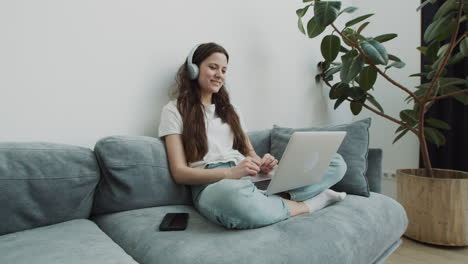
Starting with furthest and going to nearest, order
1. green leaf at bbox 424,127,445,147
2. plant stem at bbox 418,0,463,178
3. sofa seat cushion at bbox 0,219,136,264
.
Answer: green leaf at bbox 424,127,445,147 < plant stem at bbox 418,0,463,178 < sofa seat cushion at bbox 0,219,136,264

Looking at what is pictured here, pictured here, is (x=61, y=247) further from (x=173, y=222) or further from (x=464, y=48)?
(x=464, y=48)

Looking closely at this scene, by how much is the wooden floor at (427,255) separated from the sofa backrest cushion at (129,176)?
1295 millimetres

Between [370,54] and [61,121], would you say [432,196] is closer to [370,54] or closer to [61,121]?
[370,54]

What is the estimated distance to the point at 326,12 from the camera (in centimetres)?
152

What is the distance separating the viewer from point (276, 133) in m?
1.72

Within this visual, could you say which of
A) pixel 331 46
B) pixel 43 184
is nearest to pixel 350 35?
pixel 331 46

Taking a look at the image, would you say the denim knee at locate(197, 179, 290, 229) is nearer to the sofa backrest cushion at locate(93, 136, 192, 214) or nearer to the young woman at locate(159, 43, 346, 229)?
the young woman at locate(159, 43, 346, 229)

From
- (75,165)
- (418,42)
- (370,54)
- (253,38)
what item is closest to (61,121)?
(75,165)

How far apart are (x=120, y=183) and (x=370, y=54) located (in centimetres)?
137

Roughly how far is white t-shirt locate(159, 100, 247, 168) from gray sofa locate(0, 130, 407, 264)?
10cm

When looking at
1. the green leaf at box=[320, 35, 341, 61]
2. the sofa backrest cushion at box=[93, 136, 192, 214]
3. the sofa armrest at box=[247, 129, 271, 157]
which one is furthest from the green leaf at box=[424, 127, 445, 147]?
the sofa backrest cushion at box=[93, 136, 192, 214]

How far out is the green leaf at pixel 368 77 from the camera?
66.8 inches

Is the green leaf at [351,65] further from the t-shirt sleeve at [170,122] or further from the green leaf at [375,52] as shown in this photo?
the t-shirt sleeve at [170,122]

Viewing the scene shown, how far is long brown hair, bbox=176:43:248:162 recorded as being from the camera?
4.37 ft
